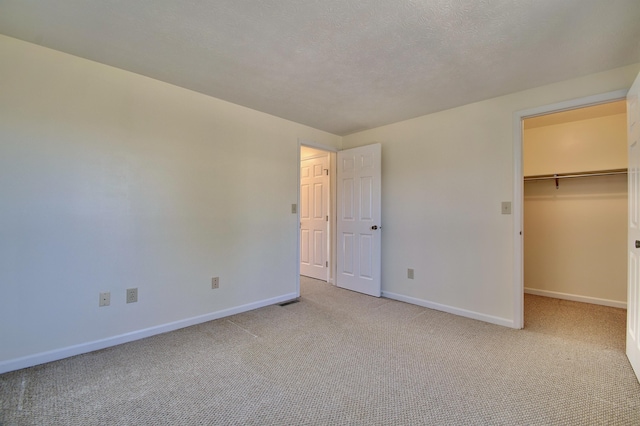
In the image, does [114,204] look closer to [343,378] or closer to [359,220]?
[343,378]

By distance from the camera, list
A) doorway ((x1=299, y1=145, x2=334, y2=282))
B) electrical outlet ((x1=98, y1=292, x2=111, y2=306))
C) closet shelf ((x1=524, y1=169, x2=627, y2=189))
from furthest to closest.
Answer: doorway ((x1=299, y1=145, x2=334, y2=282)) → closet shelf ((x1=524, y1=169, x2=627, y2=189)) → electrical outlet ((x1=98, y1=292, x2=111, y2=306))

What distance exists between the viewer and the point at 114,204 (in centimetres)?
238

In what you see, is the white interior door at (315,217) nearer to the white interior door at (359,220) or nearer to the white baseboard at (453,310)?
the white interior door at (359,220)

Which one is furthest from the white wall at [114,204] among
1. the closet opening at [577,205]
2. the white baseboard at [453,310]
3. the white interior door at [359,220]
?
the closet opening at [577,205]

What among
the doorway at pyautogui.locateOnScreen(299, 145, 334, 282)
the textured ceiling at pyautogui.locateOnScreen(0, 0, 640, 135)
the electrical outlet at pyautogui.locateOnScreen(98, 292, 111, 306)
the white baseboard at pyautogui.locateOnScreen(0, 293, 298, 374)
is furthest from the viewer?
the doorway at pyautogui.locateOnScreen(299, 145, 334, 282)

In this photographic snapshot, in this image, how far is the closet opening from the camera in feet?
11.1

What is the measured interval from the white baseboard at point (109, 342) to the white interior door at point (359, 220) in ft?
4.62

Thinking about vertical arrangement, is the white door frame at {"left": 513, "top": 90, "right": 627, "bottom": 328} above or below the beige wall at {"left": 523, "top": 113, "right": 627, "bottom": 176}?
below

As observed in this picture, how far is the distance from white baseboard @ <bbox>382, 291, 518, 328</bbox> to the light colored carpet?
0.35 ft

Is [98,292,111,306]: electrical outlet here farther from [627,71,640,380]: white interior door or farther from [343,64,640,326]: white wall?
[627,71,640,380]: white interior door

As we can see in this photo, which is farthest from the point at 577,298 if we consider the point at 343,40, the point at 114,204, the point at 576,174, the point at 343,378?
the point at 114,204

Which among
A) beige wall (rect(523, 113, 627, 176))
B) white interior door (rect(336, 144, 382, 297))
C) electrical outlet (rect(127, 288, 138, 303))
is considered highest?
beige wall (rect(523, 113, 627, 176))

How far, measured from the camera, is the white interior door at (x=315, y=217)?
4.55 m

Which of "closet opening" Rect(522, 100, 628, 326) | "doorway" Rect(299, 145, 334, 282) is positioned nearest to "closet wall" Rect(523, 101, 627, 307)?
"closet opening" Rect(522, 100, 628, 326)
